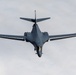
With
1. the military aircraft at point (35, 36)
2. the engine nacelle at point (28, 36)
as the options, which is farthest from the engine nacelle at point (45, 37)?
the engine nacelle at point (28, 36)

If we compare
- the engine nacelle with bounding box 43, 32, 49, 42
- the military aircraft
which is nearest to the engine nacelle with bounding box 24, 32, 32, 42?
the military aircraft

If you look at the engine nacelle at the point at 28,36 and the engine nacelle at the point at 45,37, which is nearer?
the engine nacelle at the point at 28,36

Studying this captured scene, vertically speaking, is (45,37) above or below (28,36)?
below

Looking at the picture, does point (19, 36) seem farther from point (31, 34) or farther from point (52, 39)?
point (52, 39)

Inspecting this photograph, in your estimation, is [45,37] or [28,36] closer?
[28,36]

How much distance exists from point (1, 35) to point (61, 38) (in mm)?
30570

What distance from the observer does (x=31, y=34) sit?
170875 mm

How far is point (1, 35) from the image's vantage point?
172125mm

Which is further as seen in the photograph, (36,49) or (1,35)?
(1,35)

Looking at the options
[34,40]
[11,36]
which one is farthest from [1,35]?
[34,40]

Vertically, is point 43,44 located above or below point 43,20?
below

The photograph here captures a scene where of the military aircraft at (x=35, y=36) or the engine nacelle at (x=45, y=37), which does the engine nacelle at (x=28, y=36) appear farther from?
the engine nacelle at (x=45, y=37)

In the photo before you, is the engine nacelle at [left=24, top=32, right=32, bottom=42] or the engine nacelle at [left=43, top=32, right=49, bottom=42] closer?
the engine nacelle at [left=24, top=32, right=32, bottom=42]

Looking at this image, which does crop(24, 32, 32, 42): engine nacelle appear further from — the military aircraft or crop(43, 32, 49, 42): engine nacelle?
crop(43, 32, 49, 42): engine nacelle
